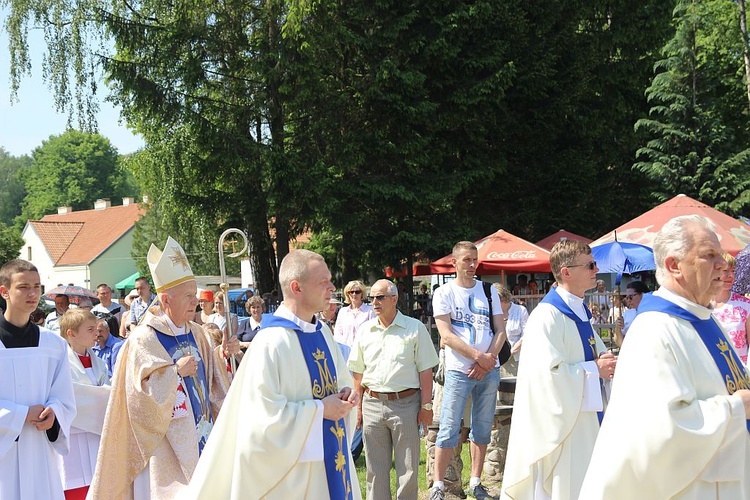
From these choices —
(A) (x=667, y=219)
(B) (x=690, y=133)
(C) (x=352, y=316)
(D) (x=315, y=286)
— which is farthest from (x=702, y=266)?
(B) (x=690, y=133)

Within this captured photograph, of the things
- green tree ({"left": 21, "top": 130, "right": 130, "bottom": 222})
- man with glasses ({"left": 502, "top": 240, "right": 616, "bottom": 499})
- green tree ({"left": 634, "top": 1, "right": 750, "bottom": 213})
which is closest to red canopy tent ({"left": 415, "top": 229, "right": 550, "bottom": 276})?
green tree ({"left": 634, "top": 1, "right": 750, "bottom": 213})

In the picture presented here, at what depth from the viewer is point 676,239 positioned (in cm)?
384

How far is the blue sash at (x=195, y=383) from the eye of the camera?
6137 mm

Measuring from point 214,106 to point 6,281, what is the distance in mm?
16148

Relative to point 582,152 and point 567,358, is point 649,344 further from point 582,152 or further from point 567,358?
point 582,152

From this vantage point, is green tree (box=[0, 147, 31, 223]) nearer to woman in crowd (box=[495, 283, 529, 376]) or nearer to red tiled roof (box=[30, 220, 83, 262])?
red tiled roof (box=[30, 220, 83, 262])

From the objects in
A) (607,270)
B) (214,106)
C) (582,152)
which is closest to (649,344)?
(607,270)

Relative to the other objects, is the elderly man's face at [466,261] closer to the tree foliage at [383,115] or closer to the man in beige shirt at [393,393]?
the man in beige shirt at [393,393]

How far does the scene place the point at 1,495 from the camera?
537 cm

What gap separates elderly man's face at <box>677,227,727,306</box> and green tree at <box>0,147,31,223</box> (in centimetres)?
11045

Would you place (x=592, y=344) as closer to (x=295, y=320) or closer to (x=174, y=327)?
(x=295, y=320)

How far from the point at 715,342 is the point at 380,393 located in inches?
160

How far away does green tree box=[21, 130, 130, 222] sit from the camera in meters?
97.9

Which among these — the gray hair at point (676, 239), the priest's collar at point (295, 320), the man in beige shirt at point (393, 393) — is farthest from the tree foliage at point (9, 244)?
the gray hair at point (676, 239)
